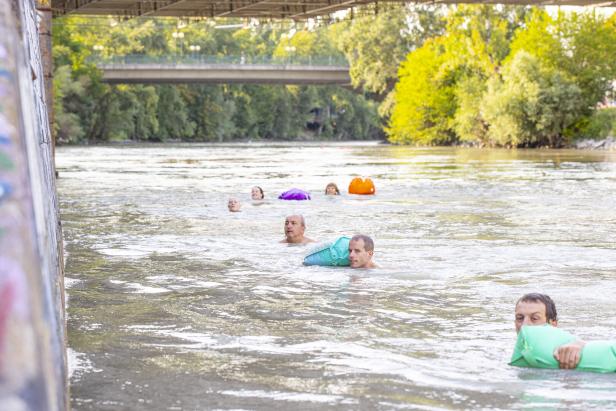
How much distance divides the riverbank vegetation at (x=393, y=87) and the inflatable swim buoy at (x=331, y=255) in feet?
153

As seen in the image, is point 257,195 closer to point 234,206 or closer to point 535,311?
point 234,206

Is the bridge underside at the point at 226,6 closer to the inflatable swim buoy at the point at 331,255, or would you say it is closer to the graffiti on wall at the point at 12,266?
the inflatable swim buoy at the point at 331,255

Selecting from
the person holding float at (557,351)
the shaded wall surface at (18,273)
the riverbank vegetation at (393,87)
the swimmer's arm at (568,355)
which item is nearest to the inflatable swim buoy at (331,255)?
the person holding float at (557,351)

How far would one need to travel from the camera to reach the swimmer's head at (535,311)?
7.59 meters

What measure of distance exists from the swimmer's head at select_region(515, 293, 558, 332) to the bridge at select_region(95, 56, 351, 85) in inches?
3711

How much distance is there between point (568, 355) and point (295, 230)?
8.06m

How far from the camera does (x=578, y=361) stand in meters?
7.16

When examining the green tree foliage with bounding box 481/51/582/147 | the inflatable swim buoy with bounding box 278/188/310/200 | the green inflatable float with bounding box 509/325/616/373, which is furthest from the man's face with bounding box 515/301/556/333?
the green tree foliage with bounding box 481/51/582/147

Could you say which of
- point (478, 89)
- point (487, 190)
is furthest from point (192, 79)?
point (487, 190)

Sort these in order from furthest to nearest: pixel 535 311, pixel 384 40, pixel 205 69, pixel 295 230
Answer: pixel 384 40
pixel 205 69
pixel 295 230
pixel 535 311

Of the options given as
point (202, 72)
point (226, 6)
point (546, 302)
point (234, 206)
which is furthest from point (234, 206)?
point (202, 72)

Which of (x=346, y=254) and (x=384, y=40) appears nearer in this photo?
(x=346, y=254)

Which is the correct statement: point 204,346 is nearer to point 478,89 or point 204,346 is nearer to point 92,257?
point 92,257

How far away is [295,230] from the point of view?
15.0 meters
